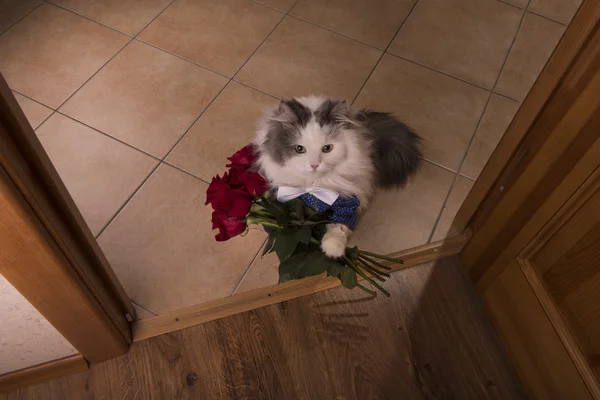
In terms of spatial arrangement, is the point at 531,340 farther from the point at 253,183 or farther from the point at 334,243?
the point at 253,183

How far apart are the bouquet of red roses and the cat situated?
39 mm

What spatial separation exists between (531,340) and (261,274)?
79 centimetres

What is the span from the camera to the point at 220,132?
67.9 inches

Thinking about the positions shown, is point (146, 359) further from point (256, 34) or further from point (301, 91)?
point (256, 34)

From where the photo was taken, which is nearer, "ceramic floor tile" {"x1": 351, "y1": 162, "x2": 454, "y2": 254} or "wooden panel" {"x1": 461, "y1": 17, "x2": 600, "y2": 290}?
"wooden panel" {"x1": 461, "y1": 17, "x2": 600, "y2": 290}

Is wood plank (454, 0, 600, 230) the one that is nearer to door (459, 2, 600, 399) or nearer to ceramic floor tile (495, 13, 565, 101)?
door (459, 2, 600, 399)

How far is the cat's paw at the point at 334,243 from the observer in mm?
1208

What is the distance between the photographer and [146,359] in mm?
1272

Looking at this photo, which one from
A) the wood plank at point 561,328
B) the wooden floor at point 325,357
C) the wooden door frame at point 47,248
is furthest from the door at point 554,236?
the wooden door frame at point 47,248

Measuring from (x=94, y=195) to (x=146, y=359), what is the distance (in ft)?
2.07

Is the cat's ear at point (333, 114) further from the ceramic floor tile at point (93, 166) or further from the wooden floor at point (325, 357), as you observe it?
the ceramic floor tile at point (93, 166)

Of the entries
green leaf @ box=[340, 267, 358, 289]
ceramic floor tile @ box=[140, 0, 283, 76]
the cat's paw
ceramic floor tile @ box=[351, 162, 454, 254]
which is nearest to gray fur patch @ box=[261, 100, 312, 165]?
the cat's paw

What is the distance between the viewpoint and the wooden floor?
124 cm

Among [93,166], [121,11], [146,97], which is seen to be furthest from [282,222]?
[121,11]
